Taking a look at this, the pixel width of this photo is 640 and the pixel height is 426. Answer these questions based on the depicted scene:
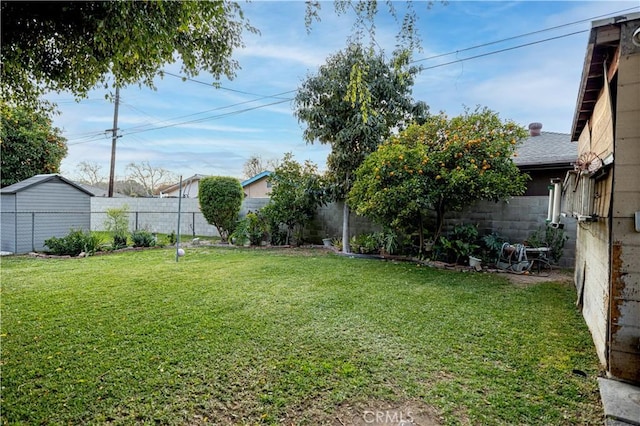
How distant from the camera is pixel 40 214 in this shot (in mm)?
8586

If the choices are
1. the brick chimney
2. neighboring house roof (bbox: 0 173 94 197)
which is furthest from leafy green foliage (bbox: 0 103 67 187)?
the brick chimney

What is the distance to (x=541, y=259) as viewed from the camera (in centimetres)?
611

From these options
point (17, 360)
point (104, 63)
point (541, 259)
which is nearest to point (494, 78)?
point (541, 259)

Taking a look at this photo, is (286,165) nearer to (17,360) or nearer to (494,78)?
(494,78)

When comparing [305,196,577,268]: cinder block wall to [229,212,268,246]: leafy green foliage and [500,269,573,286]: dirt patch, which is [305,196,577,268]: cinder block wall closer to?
[500,269,573,286]: dirt patch

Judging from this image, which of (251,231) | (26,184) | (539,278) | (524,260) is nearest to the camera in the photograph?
(539,278)

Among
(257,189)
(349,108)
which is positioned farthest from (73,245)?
(257,189)

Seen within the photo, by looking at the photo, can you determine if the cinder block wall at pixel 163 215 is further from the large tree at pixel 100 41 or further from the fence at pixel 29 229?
the large tree at pixel 100 41

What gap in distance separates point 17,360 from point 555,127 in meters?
13.0

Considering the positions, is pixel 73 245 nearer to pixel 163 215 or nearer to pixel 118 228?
pixel 118 228

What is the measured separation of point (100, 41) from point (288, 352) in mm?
2954

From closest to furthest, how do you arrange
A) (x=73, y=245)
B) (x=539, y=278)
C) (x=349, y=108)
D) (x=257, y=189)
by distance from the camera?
(x=539, y=278) → (x=73, y=245) → (x=349, y=108) → (x=257, y=189)

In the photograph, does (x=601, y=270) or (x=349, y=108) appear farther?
(x=349, y=108)

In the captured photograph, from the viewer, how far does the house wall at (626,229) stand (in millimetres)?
2160
